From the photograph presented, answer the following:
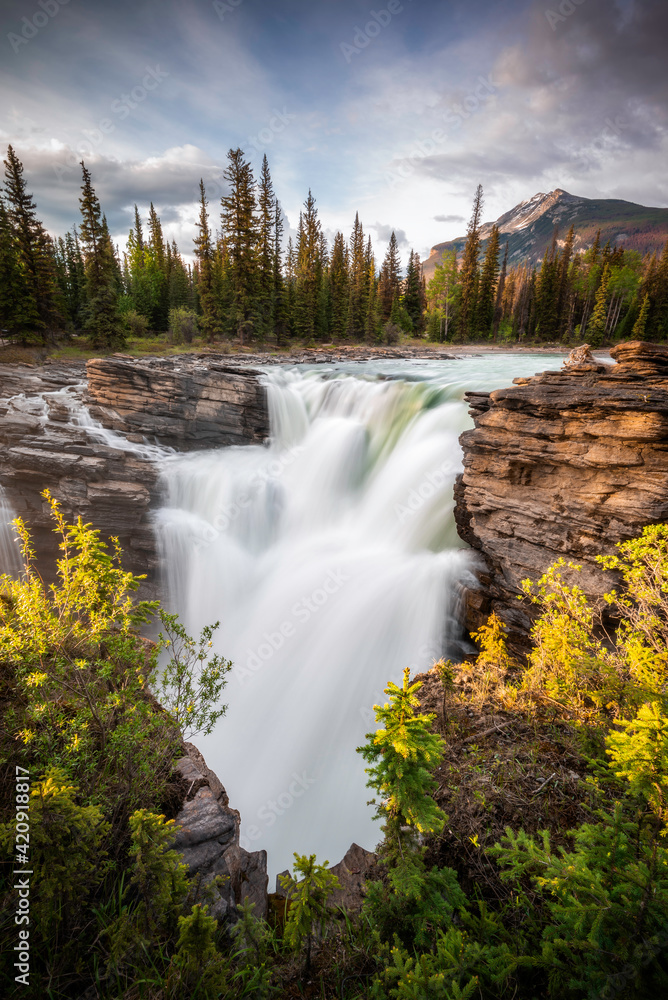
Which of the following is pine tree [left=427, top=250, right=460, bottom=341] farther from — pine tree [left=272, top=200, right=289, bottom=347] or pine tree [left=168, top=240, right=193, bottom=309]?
pine tree [left=168, top=240, right=193, bottom=309]

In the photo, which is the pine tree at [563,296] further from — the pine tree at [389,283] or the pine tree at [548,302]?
the pine tree at [389,283]

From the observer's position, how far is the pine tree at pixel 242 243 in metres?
33.7

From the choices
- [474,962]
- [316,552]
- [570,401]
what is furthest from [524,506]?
[474,962]

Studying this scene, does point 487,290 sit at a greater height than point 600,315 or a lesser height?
greater

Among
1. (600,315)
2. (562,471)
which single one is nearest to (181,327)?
(562,471)

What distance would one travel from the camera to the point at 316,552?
11.5 metres

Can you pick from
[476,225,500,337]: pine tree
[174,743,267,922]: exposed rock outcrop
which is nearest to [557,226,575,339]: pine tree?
[476,225,500,337]: pine tree

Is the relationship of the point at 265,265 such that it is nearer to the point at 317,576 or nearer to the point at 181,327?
the point at 181,327

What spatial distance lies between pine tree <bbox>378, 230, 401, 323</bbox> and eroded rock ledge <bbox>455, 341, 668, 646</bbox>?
158 ft

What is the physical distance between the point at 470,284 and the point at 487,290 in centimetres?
273

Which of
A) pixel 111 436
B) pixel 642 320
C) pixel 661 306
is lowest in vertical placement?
pixel 111 436

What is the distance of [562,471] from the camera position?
7203 mm

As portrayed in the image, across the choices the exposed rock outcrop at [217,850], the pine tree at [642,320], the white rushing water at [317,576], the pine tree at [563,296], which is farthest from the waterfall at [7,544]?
the pine tree at [563,296]

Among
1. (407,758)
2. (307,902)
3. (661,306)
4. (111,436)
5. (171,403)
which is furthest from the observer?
(661,306)
